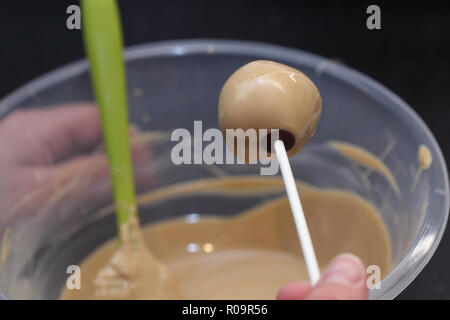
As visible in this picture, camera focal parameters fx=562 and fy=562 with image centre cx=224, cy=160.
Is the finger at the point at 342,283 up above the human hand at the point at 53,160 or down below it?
below

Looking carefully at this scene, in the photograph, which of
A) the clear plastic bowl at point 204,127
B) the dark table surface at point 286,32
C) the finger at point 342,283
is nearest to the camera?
the finger at point 342,283

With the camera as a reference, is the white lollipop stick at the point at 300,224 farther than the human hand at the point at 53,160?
No

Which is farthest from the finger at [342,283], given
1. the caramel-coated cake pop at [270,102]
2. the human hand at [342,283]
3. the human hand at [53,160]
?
the human hand at [53,160]

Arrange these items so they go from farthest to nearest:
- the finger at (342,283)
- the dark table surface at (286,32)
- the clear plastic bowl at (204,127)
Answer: the dark table surface at (286,32), the clear plastic bowl at (204,127), the finger at (342,283)

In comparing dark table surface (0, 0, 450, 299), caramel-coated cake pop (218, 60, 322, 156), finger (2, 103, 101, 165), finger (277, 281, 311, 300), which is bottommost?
finger (277, 281, 311, 300)

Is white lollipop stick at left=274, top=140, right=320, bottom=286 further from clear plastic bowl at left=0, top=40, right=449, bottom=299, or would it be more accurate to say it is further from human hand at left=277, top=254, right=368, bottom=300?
clear plastic bowl at left=0, top=40, right=449, bottom=299

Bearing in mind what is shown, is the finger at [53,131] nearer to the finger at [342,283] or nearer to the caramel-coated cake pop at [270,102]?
the caramel-coated cake pop at [270,102]

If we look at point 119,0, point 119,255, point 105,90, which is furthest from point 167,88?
point 119,0

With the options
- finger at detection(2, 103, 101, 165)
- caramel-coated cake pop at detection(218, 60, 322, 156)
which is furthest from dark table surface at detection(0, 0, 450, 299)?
caramel-coated cake pop at detection(218, 60, 322, 156)
